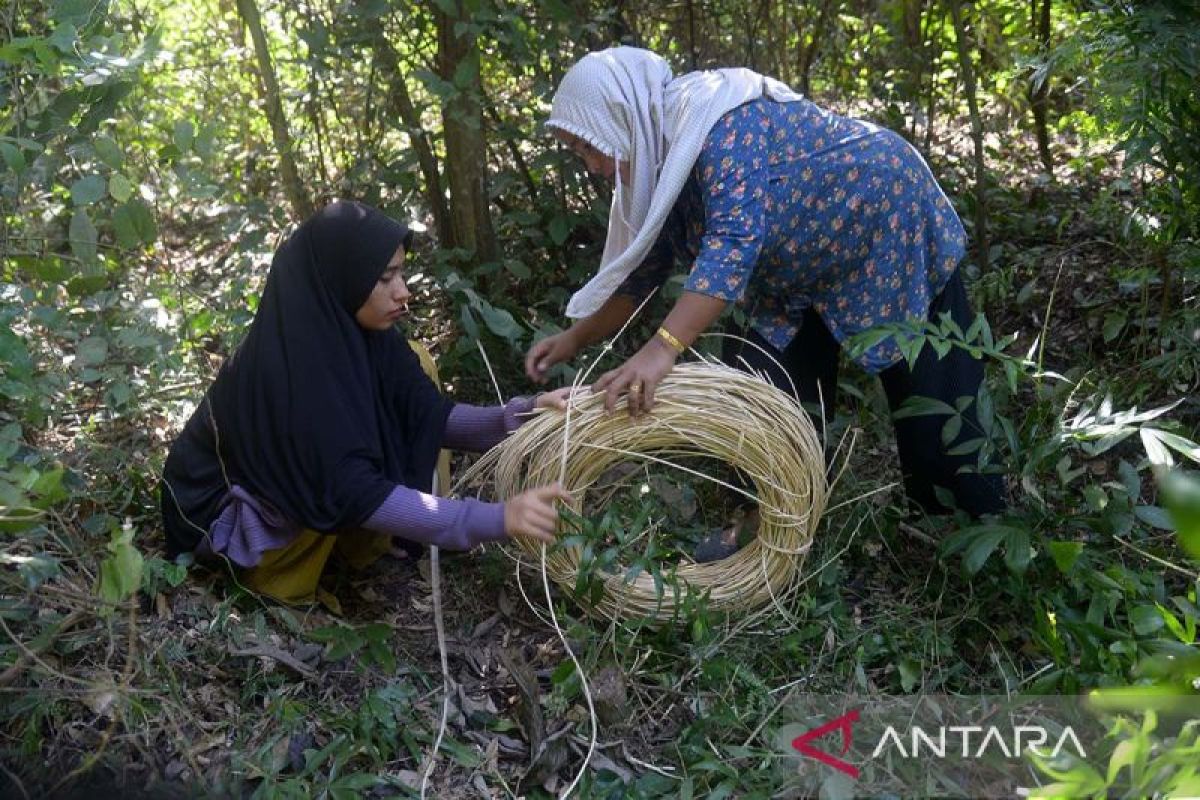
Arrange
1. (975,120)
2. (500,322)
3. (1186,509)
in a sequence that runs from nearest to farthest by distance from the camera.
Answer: (1186,509) < (500,322) < (975,120)

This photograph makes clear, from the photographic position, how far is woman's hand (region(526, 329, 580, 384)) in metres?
3.01

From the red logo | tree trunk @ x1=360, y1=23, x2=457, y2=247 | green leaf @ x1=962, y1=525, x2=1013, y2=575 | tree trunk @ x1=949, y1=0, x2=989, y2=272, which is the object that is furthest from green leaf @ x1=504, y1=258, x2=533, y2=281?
the red logo

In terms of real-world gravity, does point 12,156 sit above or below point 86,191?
above

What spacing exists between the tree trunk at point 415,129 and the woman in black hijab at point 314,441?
1368 mm

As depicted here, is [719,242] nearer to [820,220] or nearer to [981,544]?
[820,220]

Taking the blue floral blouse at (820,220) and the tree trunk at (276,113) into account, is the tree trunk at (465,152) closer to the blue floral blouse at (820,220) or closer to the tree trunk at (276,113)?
the tree trunk at (276,113)

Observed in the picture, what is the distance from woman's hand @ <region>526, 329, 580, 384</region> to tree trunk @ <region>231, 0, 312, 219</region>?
1.46 m

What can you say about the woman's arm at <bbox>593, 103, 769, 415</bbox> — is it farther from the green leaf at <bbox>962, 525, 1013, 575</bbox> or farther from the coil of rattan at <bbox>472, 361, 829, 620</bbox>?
the green leaf at <bbox>962, 525, 1013, 575</bbox>

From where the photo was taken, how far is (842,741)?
2406mm

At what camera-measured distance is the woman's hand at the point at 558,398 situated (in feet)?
8.87

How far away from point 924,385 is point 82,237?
1984mm

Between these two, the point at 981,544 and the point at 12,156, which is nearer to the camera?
the point at 12,156

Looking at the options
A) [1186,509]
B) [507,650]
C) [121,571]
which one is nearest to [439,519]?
[507,650]

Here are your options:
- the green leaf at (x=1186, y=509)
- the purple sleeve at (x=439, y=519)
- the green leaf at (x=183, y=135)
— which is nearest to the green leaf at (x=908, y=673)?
the purple sleeve at (x=439, y=519)
